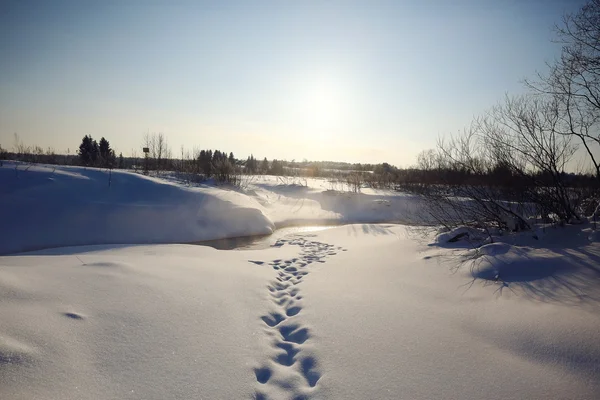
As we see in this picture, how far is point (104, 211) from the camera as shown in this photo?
25.5 ft

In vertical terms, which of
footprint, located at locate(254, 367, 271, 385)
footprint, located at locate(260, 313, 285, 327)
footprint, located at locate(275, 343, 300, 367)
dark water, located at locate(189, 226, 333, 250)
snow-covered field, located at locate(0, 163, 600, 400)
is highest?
snow-covered field, located at locate(0, 163, 600, 400)

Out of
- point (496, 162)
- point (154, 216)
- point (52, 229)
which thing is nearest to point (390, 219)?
point (496, 162)

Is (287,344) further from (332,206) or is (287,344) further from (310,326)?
(332,206)

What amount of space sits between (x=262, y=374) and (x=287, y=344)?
495mm

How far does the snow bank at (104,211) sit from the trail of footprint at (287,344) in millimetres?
4736

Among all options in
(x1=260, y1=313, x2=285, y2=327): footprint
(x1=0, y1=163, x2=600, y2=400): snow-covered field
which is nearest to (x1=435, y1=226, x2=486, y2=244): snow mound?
(x1=0, y1=163, x2=600, y2=400): snow-covered field

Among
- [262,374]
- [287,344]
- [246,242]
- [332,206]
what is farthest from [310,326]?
[332,206]

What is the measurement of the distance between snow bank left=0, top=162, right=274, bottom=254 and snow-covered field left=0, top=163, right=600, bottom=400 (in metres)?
2.42

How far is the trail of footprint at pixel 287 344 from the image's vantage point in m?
2.02

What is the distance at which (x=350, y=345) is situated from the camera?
2465 mm

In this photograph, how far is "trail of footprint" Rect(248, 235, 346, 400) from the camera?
2.02 meters

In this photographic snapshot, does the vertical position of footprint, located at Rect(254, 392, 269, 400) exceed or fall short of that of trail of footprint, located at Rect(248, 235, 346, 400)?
it exceeds it

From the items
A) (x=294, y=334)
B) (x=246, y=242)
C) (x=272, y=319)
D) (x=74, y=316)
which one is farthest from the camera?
(x=246, y=242)

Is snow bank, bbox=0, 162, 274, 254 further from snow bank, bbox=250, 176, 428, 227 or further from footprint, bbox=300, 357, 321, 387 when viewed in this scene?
footprint, bbox=300, 357, 321, 387
